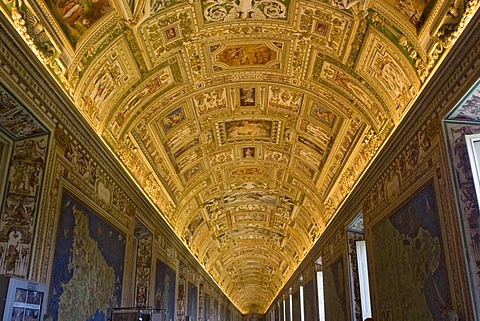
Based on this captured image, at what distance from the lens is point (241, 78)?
1441cm

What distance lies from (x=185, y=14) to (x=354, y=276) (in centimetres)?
995

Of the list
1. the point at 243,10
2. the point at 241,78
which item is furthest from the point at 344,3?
the point at 241,78

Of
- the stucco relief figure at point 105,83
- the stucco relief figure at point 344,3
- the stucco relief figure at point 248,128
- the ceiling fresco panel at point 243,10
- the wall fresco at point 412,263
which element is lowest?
the wall fresco at point 412,263

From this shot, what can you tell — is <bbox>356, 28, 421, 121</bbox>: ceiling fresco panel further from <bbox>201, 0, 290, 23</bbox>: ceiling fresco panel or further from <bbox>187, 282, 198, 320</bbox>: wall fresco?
<bbox>187, 282, 198, 320</bbox>: wall fresco

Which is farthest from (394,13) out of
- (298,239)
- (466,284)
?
(298,239)

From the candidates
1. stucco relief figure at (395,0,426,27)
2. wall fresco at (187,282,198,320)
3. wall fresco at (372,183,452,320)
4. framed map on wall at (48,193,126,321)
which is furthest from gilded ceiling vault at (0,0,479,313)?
wall fresco at (187,282,198,320)

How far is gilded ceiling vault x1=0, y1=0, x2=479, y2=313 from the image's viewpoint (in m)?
9.45

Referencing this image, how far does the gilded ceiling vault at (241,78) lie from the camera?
945cm

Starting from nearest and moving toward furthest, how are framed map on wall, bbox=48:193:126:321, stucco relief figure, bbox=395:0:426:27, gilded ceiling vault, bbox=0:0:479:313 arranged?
1. stucco relief figure, bbox=395:0:426:27
2. framed map on wall, bbox=48:193:126:321
3. gilded ceiling vault, bbox=0:0:479:313

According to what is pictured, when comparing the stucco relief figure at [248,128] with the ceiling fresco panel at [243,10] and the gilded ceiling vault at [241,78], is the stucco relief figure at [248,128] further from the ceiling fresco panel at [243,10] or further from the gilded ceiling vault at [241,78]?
the ceiling fresco panel at [243,10]

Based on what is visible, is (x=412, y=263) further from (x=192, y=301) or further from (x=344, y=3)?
(x=192, y=301)

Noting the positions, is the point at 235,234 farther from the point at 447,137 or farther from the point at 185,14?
the point at 447,137

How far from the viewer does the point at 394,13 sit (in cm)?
965

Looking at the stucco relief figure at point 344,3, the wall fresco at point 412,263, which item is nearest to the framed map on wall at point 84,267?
the wall fresco at point 412,263
